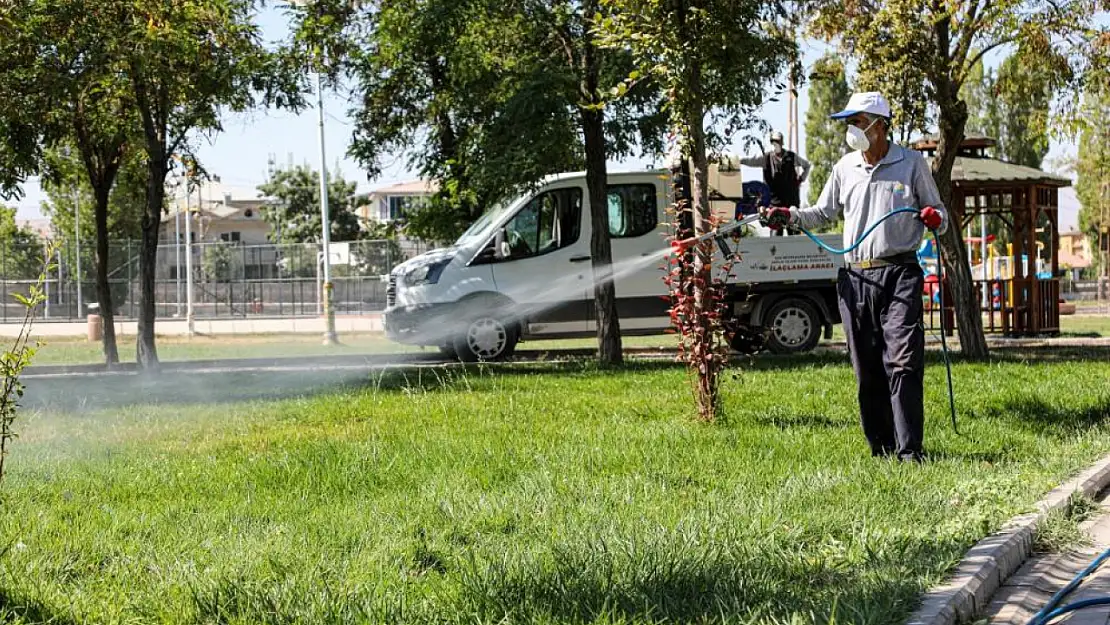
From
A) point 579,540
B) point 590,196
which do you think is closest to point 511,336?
point 590,196

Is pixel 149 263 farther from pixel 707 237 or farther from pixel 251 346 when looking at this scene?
pixel 251 346

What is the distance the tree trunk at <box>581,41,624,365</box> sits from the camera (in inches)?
603

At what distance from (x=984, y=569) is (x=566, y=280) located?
12521 millimetres

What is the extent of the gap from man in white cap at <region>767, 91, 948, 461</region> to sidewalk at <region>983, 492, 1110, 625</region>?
1.37m

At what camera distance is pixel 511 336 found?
17234 mm

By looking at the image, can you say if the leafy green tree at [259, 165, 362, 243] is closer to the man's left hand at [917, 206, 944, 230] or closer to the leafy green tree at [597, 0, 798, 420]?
the leafy green tree at [597, 0, 798, 420]

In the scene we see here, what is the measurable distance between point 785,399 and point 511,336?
293 inches

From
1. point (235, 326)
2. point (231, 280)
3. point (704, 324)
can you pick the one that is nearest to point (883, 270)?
point (704, 324)

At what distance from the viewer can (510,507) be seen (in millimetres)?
5664

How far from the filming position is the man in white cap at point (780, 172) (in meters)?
17.0

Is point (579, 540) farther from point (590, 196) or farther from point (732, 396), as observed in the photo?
point (590, 196)

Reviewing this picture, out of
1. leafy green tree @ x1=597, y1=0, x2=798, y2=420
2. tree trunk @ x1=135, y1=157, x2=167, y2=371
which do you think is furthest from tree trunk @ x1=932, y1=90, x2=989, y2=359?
tree trunk @ x1=135, y1=157, x2=167, y2=371

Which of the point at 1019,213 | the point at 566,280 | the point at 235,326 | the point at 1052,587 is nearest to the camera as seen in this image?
the point at 1052,587

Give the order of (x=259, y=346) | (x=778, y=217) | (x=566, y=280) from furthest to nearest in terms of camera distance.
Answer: (x=259, y=346)
(x=566, y=280)
(x=778, y=217)
